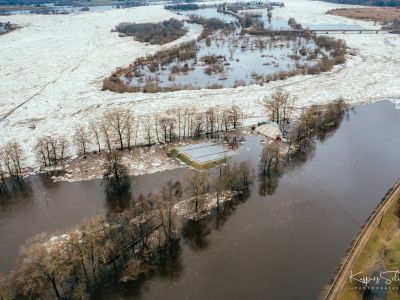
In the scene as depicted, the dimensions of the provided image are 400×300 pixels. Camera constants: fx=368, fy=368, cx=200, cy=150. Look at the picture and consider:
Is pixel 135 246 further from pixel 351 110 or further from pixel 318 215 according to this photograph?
pixel 351 110

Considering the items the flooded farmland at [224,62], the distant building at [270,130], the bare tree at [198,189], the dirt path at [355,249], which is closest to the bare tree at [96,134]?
the bare tree at [198,189]

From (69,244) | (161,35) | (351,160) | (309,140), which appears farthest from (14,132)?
(161,35)

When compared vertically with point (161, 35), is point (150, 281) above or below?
below

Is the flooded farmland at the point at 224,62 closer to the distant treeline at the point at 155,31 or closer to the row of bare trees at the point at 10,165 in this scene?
the distant treeline at the point at 155,31

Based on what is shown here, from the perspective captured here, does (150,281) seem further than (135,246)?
No

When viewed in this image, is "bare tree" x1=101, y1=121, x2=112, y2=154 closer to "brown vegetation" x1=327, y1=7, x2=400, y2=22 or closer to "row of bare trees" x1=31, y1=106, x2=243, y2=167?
"row of bare trees" x1=31, y1=106, x2=243, y2=167

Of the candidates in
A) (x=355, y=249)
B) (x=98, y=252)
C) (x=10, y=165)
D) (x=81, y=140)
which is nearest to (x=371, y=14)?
(x=81, y=140)

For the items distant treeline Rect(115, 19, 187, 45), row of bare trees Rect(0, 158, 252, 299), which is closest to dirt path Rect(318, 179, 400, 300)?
row of bare trees Rect(0, 158, 252, 299)
